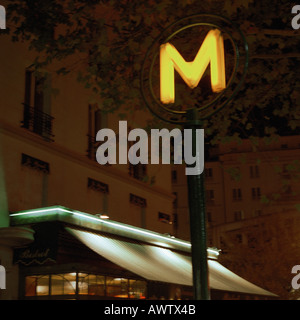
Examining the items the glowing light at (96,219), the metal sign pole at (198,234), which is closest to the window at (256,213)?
the glowing light at (96,219)

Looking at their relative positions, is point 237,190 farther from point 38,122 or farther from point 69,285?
point 69,285

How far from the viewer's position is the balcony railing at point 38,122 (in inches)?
631

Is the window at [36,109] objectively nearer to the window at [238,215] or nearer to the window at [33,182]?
the window at [33,182]

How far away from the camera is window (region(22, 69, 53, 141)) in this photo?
16.1 m

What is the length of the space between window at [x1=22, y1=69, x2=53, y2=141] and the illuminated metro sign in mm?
12547

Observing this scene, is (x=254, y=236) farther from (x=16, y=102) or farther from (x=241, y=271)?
(x=16, y=102)

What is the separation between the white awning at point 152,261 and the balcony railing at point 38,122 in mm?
3495

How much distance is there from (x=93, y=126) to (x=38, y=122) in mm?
3495

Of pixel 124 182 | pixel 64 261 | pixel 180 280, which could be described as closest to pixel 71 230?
pixel 64 261

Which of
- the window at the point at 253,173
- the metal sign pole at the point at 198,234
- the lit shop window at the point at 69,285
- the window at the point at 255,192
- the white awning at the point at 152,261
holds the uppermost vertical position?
the window at the point at 253,173

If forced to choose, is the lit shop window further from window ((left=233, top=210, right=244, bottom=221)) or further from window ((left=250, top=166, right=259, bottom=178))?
window ((left=250, top=166, right=259, bottom=178))

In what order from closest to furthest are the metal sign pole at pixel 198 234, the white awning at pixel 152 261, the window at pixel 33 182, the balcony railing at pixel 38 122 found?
the metal sign pole at pixel 198 234 < the white awning at pixel 152 261 < the window at pixel 33 182 < the balcony railing at pixel 38 122

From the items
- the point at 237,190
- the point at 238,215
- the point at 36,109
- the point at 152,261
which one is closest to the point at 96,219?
the point at 152,261

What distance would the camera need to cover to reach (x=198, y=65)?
3.81 metres
